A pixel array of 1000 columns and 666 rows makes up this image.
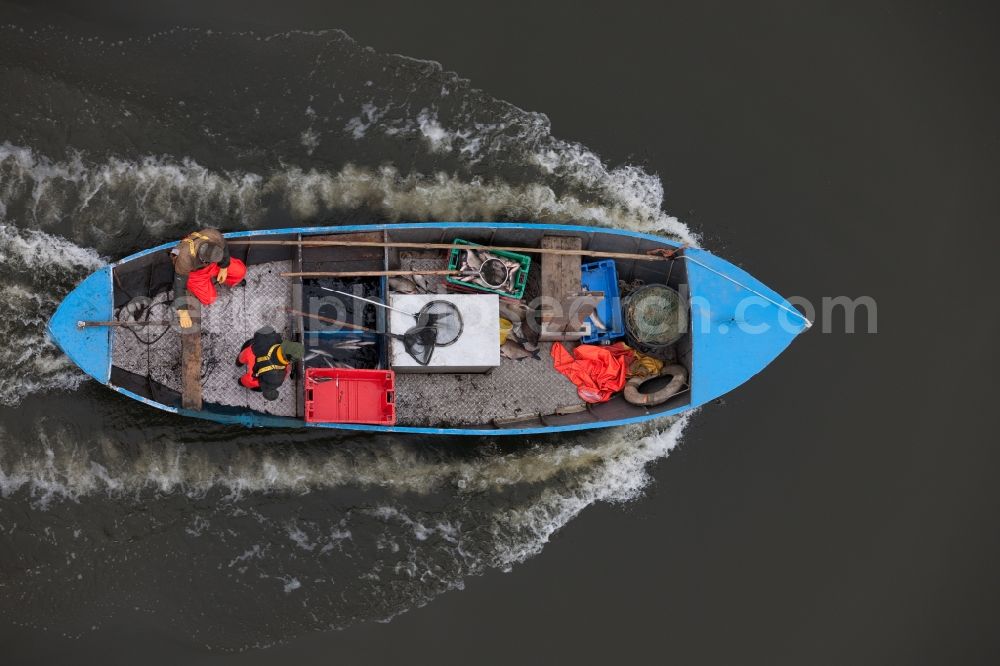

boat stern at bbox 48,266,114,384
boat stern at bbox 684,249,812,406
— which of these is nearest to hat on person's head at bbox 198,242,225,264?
boat stern at bbox 48,266,114,384

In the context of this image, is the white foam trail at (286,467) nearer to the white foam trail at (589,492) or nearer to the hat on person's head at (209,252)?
the white foam trail at (589,492)

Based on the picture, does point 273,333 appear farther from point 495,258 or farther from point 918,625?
point 918,625

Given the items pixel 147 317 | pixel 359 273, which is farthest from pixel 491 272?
pixel 147 317

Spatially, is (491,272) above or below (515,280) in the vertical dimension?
above

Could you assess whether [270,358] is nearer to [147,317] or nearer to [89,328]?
[147,317]

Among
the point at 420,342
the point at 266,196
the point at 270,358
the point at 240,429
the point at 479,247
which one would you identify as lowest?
the point at 240,429
